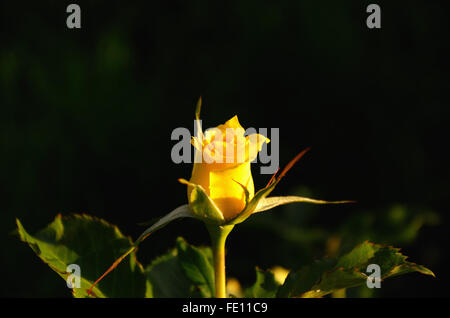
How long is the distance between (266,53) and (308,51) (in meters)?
0.13

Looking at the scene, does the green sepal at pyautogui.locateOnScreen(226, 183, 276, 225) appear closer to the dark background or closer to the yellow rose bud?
the yellow rose bud

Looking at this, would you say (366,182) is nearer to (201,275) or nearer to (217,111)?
(217,111)

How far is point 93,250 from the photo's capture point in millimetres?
473

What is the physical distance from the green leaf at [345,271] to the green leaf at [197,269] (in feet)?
0.28

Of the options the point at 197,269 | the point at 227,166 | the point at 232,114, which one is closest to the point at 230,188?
the point at 227,166

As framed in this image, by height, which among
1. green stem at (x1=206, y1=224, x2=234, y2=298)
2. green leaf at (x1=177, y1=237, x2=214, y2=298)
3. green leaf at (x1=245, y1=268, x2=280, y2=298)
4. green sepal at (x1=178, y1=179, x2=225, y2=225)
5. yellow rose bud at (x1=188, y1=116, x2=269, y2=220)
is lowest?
green leaf at (x1=245, y1=268, x2=280, y2=298)

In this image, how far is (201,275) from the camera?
0.50 metres

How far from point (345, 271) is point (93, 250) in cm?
22

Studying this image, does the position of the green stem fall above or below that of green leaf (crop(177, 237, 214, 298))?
above

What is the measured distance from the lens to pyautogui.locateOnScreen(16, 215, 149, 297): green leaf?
462mm

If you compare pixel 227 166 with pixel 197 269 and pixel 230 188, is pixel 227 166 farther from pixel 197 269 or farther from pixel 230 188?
pixel 197 269

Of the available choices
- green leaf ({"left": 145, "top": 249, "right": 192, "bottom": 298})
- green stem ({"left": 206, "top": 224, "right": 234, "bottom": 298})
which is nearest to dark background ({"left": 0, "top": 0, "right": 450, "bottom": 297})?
green leaf ({"left": 145, "top": 249, "right": 192, "bottom": 298})

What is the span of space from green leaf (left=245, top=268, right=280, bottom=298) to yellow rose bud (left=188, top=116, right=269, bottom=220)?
0.14 m

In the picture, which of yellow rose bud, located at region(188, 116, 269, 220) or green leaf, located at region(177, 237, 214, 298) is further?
green leaf, located at region(177, 237, 214, 298)
